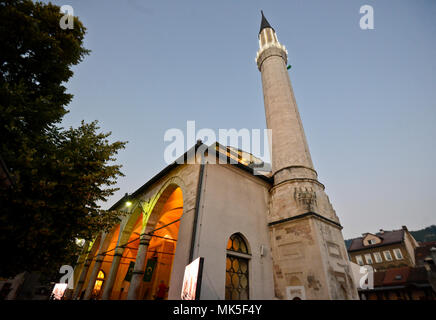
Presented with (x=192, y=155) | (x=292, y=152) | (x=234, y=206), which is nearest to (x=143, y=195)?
(x=192, y=155)

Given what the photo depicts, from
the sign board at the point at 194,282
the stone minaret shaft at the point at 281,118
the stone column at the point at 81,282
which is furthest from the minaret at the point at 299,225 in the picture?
the stone column at the point at 81,282

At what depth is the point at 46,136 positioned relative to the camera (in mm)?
7262

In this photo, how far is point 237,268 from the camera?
28.1ft

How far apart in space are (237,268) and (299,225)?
3.16m

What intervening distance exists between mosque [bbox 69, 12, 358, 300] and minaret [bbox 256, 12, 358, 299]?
35 mm

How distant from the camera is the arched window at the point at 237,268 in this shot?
810cm

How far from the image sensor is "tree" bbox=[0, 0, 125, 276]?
5.75 metres

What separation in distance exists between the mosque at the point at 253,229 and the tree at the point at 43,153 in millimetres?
3137

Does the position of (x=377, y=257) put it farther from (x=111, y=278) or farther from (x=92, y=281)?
(x=92, y=281)

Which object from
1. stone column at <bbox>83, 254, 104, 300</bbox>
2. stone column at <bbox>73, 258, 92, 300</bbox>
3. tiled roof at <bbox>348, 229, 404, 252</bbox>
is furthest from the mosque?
tiled roof at <bbox>348, 229, 404, 252</bbox>

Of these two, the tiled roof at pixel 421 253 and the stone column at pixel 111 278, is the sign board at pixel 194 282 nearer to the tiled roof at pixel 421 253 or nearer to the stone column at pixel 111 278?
the stone column at pixel 111 278

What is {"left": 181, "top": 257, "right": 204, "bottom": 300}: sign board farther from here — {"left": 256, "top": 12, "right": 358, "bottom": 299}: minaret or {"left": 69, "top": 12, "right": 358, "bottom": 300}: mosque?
{"left": 256, "top": 12, "right": 358, "bottom": 299}: minaret

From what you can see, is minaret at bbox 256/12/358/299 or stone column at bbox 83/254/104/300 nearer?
minaret at bbox 256/12/358/299
